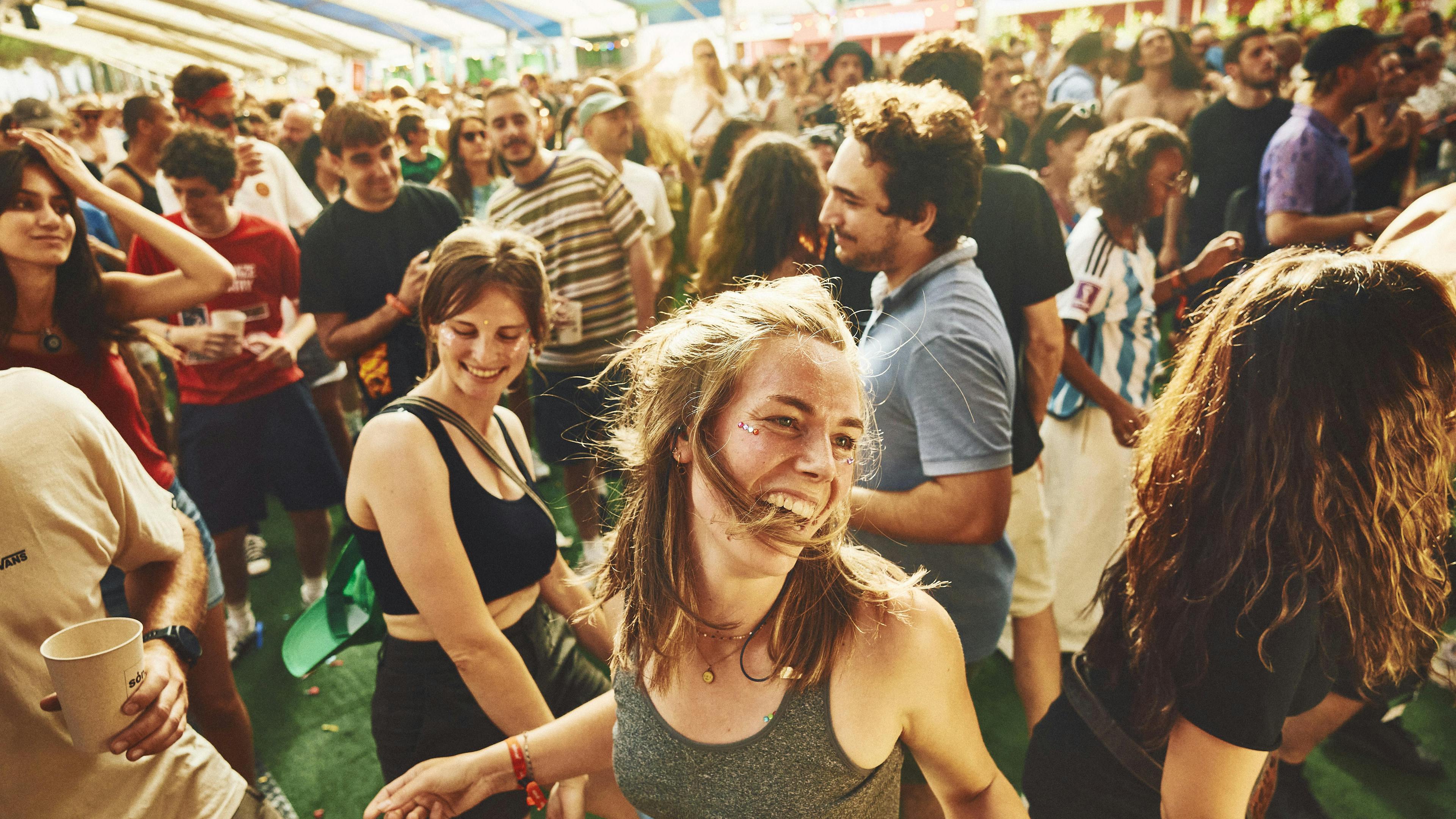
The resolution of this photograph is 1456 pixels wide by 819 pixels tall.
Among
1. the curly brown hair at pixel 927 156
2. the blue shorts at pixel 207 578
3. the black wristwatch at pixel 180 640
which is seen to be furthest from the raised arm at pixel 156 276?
the curly brown hair at pixel 927 156

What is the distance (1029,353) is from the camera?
97.2 inches

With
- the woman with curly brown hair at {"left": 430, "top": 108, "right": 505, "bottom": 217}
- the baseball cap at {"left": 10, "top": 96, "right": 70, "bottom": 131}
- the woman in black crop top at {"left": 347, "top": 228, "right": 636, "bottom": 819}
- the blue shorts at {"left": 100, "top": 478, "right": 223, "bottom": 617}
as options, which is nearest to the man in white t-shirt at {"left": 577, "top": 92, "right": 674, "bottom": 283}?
the woman with curly brown hair at {"left": 430, "top": 108, "right": 505, "bottom": 217}

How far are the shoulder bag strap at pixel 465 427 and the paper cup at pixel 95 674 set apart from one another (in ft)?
2.02

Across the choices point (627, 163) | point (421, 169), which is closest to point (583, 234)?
point (627, 163)

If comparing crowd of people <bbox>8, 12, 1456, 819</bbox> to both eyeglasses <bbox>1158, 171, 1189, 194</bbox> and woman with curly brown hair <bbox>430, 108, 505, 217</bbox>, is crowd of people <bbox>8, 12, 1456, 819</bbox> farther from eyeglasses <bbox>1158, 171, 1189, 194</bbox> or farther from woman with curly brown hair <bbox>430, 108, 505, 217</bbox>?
woman with curly brown hair <bbox>430, 108, 505, 217</bbox>

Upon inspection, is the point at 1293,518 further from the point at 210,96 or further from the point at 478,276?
the point at 210,96

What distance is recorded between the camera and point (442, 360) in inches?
70.7

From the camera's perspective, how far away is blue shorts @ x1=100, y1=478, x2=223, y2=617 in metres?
1.87

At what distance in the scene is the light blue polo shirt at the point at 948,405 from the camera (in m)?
1.64

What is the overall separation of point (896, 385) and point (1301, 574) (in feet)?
2.63

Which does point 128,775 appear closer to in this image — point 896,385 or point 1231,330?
point 896,385

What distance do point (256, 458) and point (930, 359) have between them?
2.77 metres

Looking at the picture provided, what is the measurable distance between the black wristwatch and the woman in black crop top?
1.07 feet

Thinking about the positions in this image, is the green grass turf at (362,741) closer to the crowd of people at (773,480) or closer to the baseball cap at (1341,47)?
the crowd of people at (773,480)
